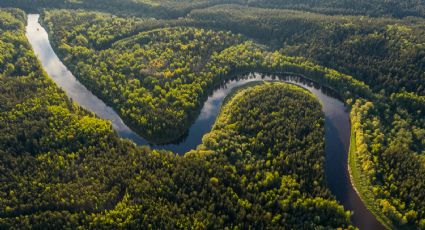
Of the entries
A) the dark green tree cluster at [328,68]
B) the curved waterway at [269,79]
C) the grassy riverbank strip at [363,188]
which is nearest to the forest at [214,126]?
the grassy riverbank strip at [363,188]

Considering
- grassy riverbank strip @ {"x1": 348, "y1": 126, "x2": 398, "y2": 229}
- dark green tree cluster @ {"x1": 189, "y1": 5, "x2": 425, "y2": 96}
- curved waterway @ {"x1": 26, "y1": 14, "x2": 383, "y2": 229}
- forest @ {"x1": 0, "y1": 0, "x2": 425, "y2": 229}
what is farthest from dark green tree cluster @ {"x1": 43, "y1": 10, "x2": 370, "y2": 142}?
grassy riverbank strip @ {"x1": 348, "y1": 126, "x2": 398, "y2": 229}

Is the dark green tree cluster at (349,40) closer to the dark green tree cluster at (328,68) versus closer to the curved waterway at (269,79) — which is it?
the dark green tree cluster at (328,68)

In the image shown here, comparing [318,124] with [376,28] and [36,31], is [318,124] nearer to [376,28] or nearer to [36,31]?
[376,28]

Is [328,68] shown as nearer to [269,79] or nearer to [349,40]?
[349,40]

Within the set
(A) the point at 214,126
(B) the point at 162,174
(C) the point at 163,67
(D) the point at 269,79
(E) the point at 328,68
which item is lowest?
(B) the point at 162,174

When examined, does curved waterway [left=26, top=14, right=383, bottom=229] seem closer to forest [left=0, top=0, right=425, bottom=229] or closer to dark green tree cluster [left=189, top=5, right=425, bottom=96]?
forest [left=0, top=0, right=425, bottom=229]

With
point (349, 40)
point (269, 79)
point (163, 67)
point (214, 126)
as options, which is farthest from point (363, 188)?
point (163, 67)

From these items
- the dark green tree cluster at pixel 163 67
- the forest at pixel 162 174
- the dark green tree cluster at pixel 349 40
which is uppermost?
the dark green tree cluster at pixel 349 40
